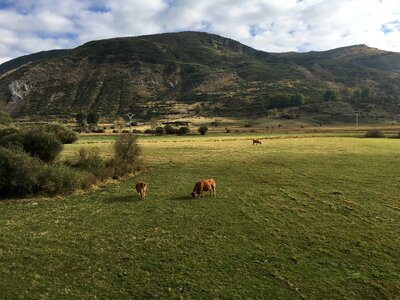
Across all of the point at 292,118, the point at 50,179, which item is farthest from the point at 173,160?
the point at 292,118

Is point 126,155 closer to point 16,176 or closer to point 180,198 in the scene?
point 16,176

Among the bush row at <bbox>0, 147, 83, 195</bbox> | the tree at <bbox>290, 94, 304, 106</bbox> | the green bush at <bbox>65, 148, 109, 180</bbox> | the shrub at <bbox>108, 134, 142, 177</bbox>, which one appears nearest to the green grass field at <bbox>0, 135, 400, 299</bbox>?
the bush row at <bbox>0, 147, 83, 195</bbox>

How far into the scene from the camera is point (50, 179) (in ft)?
85.6

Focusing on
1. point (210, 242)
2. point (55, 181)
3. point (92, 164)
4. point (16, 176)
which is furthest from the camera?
point (92, 164)

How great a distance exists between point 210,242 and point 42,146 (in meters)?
24.6

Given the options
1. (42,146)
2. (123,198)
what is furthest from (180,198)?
(42,146)

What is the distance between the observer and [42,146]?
118 ft

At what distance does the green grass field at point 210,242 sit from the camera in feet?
44.0

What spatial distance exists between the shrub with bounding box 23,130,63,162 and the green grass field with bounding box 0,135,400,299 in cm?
1082

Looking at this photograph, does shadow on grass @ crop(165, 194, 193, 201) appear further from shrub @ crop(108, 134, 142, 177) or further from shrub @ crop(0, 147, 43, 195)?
shrub @ crop(108, 134, 142, 177)

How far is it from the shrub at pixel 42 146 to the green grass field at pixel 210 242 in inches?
426

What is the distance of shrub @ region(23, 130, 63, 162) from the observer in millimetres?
36000

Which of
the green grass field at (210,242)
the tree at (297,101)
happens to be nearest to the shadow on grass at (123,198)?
the green grass field at (210,242)

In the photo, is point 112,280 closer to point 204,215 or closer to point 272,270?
point 272,270
